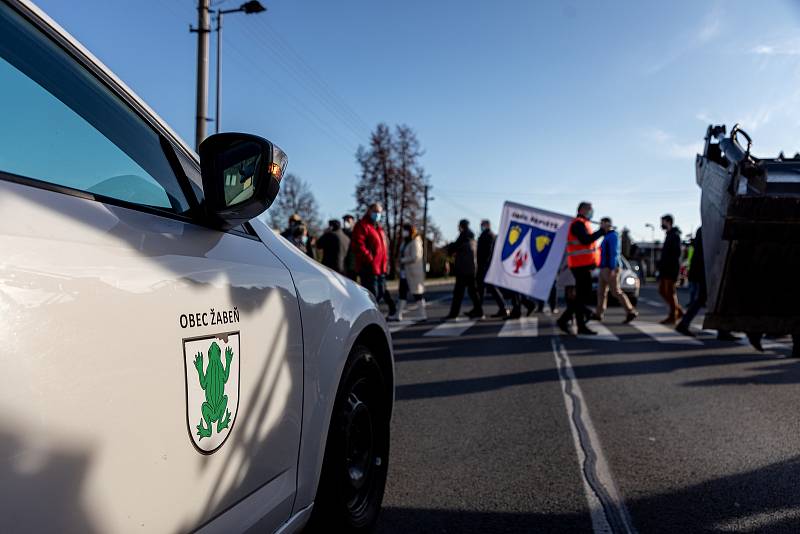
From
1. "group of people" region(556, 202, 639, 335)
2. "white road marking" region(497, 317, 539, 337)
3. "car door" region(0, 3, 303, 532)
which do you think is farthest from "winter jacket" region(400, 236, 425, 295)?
"car door" region(0, 3, 303, 532)

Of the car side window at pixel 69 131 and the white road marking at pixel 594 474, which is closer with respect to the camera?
the car side window at pixel 69 131

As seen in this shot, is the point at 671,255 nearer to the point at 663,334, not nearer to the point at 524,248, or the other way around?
the point at 663,334

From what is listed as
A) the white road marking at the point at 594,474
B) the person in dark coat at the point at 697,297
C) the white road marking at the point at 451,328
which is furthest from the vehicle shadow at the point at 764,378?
the white road marking at the point at 451,328

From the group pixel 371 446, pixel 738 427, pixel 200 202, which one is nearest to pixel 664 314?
pixel 738 427

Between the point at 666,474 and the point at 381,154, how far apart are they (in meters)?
47.7

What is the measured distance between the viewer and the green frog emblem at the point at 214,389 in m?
1.57

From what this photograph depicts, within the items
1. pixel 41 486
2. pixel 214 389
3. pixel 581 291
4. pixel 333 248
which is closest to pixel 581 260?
pixel 581 291

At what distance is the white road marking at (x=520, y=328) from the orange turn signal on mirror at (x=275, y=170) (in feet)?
28.3

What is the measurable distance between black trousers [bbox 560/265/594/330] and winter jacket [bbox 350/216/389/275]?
121 inches

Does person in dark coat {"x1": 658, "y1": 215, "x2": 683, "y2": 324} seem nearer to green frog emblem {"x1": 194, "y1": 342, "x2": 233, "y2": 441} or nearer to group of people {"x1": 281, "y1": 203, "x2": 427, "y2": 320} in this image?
group of people {"x1": 281, "y1": 203, "x2": 427, "y2": 320}

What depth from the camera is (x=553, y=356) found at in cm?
795

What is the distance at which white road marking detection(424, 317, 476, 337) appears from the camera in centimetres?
1025

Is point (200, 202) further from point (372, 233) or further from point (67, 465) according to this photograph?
point (372, 233)

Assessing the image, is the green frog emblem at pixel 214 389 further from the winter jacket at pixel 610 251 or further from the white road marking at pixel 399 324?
the winter jacket at pixel 610 251
